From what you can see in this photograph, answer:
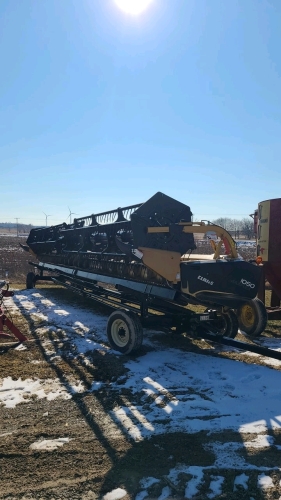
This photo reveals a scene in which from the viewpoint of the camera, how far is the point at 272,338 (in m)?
7.62

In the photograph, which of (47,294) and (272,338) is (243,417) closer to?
(272,338)

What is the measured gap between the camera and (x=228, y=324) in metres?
6.53

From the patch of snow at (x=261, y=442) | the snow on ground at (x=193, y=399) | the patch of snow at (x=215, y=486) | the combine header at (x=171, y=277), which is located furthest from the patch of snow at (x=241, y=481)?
the combine header at (x=171, y=277)

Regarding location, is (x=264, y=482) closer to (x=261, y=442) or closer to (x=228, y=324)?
(x=261, y=442)

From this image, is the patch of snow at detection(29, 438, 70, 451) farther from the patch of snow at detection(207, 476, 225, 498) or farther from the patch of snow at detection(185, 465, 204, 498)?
the patch of snow at detection(207, 476, 225, 498)

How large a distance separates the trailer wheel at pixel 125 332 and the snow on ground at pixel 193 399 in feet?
0.77

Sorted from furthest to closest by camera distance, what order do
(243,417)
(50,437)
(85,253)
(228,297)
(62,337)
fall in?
(85,253) < (62,337) < (228,297) < (243,417) < (50,437)

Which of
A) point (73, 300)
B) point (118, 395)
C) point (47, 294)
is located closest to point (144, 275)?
point (118, 395)

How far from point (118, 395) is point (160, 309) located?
7.12 ft

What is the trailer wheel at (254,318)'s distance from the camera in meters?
7.53

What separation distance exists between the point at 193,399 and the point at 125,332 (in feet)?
6.15

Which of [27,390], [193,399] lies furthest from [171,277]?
[27,390]

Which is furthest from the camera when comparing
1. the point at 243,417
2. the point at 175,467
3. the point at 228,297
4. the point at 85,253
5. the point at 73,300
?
the point at 73,300

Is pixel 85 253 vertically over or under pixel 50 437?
over
